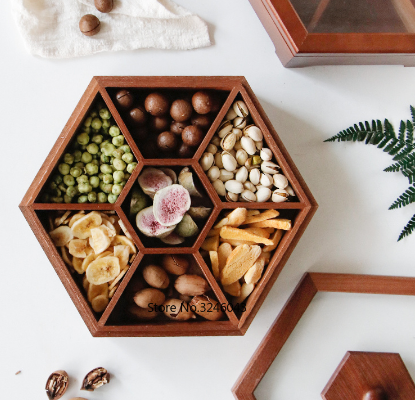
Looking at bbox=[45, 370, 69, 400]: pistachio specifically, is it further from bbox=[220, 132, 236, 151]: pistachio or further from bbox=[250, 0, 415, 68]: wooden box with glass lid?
bbox=[250, 0, 415, 68]: wooden box with glass lid

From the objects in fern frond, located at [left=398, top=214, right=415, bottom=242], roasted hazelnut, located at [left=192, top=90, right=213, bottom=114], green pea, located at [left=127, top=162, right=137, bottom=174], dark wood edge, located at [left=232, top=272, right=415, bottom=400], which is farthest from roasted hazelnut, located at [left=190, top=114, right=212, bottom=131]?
fern frond, located at [left=398, top=214, right=415, bottom=242]

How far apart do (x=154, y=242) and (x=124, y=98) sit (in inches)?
17.7

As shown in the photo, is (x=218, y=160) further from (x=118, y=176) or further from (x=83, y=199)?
(x=83, y=199)

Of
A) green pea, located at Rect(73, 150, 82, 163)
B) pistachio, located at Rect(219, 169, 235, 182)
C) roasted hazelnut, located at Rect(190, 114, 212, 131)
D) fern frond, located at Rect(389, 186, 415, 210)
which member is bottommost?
fern frond, located at Rect(389, 186, 415, 210)

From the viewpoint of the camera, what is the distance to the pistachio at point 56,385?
129cm

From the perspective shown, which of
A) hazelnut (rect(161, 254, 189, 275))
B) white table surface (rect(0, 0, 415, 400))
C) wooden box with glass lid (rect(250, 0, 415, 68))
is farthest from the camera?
white table surface (rect(0, 0, 415, 400))

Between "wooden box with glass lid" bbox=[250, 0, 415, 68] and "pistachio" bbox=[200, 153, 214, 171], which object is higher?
"wooden box with glass lid" bbox=[250, 0, 415, 68]

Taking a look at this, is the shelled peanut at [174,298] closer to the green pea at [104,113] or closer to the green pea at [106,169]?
the green pea at [106,169]

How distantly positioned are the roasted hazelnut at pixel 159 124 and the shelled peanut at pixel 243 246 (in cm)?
34

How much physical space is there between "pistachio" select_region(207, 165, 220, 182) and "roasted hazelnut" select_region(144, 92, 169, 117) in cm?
23

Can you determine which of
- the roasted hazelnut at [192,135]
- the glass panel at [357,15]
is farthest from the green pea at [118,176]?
the glass panel at [357,15]

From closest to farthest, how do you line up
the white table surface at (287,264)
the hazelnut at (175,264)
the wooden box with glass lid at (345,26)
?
the wooden box with glass lid at (345,26)
the hazelnut at (175,264)
the white table surface at (287,264)

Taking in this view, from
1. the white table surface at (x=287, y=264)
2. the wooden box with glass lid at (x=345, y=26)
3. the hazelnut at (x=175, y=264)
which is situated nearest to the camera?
the wooden box with glass lid at (x=345, y=26)

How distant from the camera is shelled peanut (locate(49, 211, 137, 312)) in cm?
108
